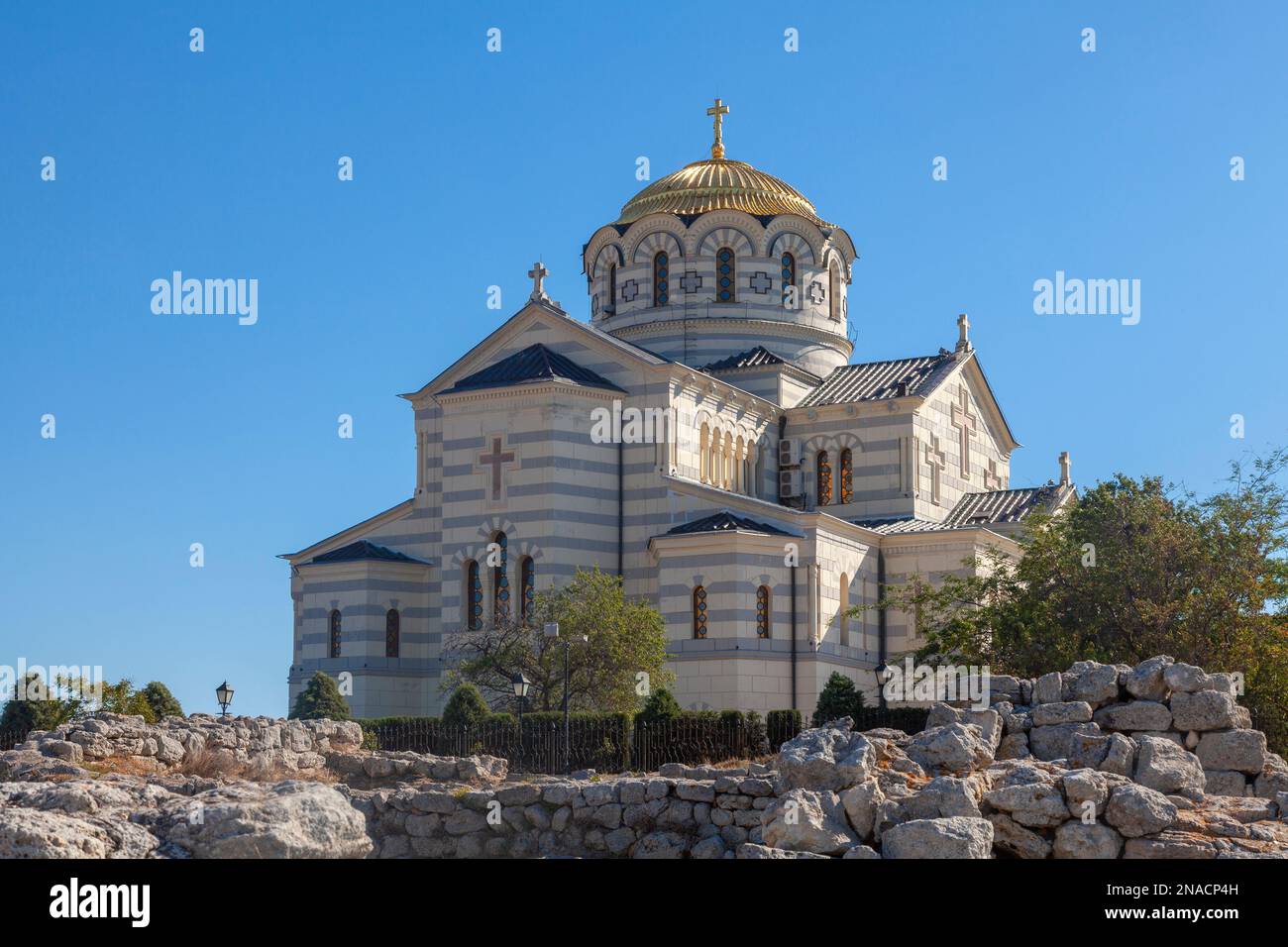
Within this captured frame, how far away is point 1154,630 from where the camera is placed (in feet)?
108

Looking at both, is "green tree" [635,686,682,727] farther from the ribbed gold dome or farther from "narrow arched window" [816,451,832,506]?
the ribbed gold dome

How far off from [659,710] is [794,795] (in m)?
14.6

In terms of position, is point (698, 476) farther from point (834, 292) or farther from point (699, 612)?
point (834, 292)

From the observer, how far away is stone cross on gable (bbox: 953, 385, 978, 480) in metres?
52.7

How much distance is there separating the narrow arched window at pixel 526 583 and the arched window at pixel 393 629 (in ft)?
15.2

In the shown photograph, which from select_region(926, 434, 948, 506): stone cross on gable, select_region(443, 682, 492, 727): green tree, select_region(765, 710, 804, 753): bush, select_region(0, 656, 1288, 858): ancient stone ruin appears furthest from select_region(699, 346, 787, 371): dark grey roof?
select_region(0, 656, 1288, 858): ancient stone ruin

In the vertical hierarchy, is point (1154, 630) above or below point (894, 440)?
below

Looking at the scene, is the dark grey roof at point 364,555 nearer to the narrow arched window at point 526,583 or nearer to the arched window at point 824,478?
the narrow arched window at point 526,583

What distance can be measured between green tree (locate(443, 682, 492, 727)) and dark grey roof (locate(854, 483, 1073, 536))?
Answer: 595 inches
